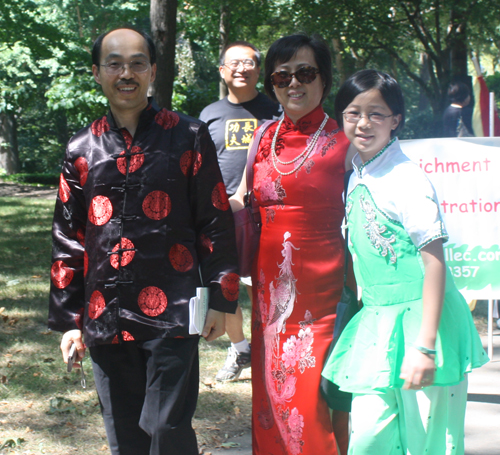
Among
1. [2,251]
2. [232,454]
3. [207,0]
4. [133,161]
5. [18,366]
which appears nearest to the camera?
[133,161]

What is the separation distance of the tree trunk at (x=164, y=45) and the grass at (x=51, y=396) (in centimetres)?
251

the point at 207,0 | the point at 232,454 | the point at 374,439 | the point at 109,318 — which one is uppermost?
the point at 207,0

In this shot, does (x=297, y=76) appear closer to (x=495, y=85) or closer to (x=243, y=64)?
(x=243, y=64)

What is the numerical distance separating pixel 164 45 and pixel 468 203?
4167 mm

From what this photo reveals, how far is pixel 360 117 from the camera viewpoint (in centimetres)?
241

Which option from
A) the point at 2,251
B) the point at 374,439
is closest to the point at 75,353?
the point at 374,439

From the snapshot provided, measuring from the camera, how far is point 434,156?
4113 mm

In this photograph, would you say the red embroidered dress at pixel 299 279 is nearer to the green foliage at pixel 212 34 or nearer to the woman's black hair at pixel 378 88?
the woman's black hair at pixel 378 88

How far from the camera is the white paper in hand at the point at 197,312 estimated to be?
240cm

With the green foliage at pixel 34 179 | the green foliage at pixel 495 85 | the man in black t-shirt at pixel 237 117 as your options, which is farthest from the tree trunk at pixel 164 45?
the green foliage at pixel 495 85

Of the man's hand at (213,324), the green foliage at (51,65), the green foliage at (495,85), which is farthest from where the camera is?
the green foliage at (495,85)

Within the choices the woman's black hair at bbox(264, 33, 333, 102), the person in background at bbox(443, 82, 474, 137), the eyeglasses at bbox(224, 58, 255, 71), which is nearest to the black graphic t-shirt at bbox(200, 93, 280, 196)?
the eyeglasses at bbox(224, 58, 255, 71)

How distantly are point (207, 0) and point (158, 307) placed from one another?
14.7 metres

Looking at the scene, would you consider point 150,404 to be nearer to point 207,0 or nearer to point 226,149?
point 226,149
